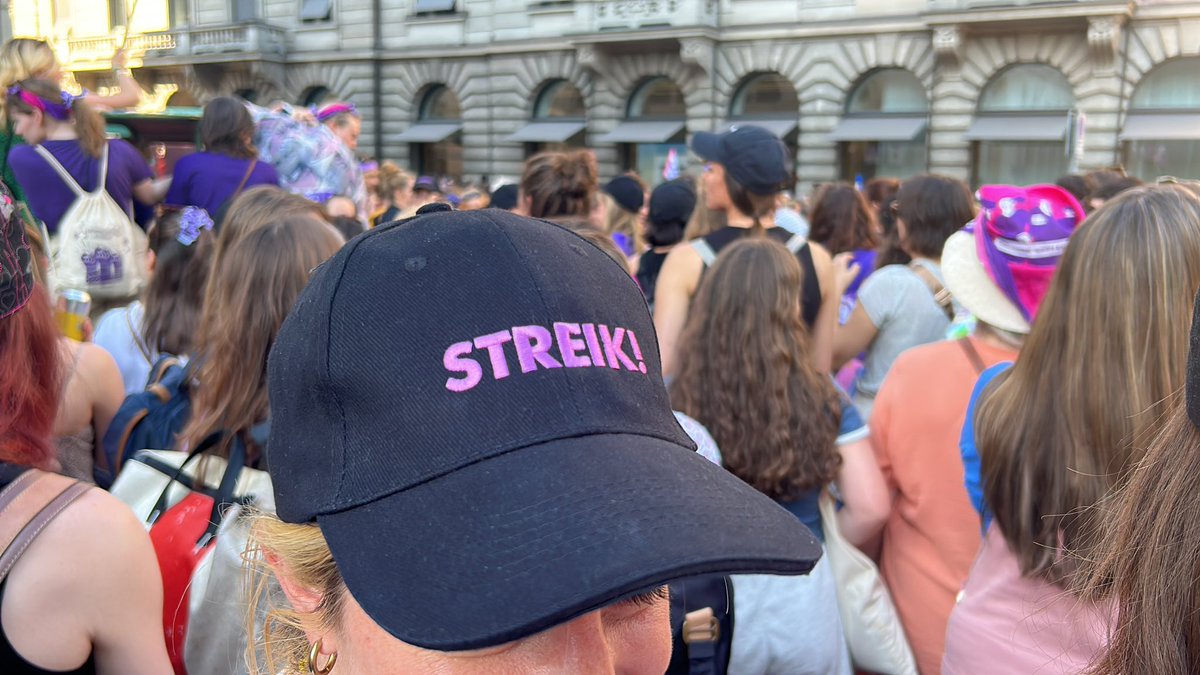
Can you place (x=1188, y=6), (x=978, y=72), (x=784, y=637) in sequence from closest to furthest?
(x=784, y=637) < (x=1188, y=6) < (x=978, y=72)

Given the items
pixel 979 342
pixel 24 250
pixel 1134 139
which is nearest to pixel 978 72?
pixel 1134 139

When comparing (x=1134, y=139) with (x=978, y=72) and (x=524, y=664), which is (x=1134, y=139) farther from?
(x=524, y=664)

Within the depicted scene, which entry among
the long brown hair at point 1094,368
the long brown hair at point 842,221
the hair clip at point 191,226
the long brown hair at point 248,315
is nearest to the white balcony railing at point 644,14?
the long brown hair at point 842,221

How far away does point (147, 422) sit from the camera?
211 centimetres

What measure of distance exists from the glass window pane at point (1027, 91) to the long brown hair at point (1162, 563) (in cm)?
1809

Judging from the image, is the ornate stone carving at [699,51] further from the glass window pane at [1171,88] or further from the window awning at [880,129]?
the glass window pane at [1171,88]

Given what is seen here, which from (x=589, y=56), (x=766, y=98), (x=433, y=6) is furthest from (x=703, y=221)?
(x=433, y=6)

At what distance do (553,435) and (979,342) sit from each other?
1.81 meters

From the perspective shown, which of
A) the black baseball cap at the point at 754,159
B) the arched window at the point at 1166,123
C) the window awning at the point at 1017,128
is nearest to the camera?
the black baseball cap at the point at 754,159

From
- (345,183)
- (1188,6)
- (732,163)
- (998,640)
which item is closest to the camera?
(998,640)

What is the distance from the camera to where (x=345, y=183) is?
473 centimetres

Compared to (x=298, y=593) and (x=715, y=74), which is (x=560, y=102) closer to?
(x=715, y=74)

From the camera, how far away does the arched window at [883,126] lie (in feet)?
57.3

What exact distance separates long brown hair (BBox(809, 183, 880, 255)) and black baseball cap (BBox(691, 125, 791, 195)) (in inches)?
60.3
